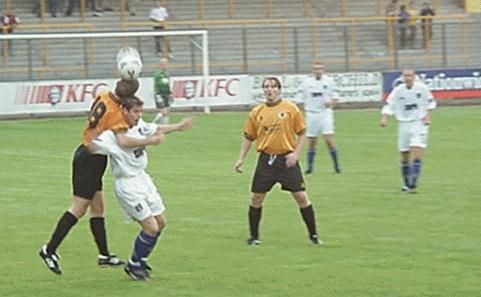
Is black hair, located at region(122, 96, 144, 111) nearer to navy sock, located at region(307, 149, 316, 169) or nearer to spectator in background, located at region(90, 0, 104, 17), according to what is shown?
navy sock, located at region(307, 149, 316, 169)

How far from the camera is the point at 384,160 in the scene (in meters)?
27.5

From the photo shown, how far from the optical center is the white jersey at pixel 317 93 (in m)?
25.4

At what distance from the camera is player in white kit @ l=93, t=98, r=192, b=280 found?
12.9 metres

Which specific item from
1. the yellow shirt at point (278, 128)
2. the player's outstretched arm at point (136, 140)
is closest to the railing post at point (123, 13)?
the yellow shirt at point (278, 128)

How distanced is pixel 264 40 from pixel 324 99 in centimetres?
2154

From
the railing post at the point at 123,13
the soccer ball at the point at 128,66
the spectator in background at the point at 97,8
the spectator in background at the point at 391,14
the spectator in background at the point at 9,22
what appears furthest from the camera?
the spectator in background at the point at 97,8

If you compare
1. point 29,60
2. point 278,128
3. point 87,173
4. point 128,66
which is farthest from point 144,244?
point 29,60

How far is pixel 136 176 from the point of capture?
42.8 ft

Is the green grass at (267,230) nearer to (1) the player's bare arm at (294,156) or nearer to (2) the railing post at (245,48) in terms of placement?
(1) the player's bare arm at (294,156)

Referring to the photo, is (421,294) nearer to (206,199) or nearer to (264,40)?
(206,199)

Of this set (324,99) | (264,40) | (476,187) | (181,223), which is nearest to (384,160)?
(324,99)

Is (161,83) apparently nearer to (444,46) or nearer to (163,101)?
(163,101)

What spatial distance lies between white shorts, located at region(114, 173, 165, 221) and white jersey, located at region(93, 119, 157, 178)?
76 mm

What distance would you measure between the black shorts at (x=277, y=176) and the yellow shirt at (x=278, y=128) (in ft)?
0.39
